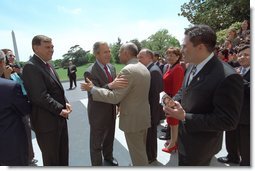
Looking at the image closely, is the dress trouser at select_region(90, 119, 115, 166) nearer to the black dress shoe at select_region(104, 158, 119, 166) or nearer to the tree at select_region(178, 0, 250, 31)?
the black dress shoe at select_region(104, 158, 119, 166)

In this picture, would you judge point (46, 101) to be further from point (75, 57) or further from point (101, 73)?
point (75, 57)

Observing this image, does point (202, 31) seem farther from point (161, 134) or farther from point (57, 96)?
point (161, 134)

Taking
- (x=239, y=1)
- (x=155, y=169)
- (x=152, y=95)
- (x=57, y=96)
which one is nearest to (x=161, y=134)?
(x=152, y=95)

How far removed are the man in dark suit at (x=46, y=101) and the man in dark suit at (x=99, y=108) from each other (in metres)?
0.45

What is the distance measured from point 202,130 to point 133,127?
1.12 metres

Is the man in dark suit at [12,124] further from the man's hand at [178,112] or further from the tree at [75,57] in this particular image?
the tree at [75,57]

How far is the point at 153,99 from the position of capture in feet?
10.9

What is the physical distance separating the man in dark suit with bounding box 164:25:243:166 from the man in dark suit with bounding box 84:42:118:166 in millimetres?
1334

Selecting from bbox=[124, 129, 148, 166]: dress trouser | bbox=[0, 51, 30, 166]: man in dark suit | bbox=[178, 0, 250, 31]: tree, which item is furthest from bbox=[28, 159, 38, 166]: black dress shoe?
bbox=[178, 0, 250, 31]: tree

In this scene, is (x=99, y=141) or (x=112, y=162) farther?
(x=112, y=162)

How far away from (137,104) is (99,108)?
56 cm

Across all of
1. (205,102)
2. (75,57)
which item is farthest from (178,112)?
(75,57)

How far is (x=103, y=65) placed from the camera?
320 centimetres

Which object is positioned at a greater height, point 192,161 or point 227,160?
point 192,161
